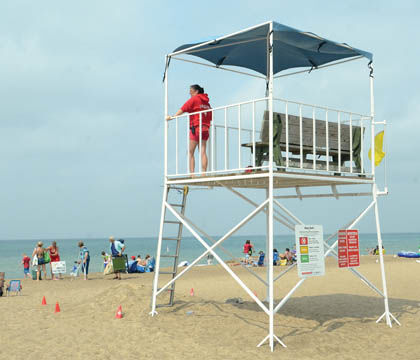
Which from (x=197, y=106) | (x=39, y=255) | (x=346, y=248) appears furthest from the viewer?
(x=39, y=255)

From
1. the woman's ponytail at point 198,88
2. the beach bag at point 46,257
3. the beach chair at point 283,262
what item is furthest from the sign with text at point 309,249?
the beach chair at point 283,262

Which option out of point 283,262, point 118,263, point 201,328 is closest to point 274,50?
point 201,328

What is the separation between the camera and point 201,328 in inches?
416

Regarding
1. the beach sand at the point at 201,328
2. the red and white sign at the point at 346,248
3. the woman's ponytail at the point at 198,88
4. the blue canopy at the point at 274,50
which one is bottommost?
the beach sand at the point at 201,328

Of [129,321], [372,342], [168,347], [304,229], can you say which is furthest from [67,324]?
[372,342]

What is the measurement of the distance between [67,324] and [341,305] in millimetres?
6804

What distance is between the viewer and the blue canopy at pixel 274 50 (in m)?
10.5

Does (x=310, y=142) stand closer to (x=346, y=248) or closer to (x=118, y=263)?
(x=346, y=248)

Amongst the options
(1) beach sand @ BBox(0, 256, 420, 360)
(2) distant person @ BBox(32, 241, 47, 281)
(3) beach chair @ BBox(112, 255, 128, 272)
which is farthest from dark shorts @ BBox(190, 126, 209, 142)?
(2) distant person @ BBox(32, 241, 47, 281)

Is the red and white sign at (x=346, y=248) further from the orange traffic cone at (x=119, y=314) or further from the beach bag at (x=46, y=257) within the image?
the beach bag at (x=46, y=257)

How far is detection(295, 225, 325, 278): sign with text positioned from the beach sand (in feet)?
3.96

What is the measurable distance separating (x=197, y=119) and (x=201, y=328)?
425 centimetres

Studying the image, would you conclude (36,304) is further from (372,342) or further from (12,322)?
(372,342)

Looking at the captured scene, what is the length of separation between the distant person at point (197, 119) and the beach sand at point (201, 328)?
3.28 meters
